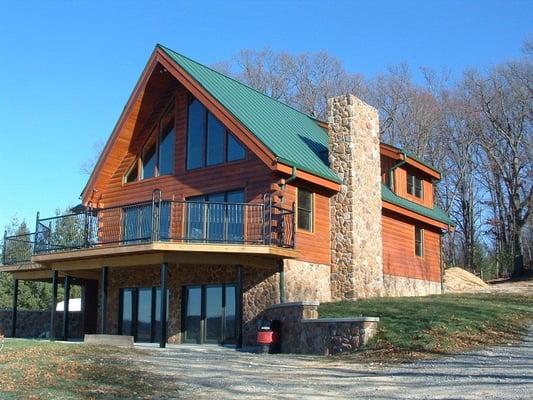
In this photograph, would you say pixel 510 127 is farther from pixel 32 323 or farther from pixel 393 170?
pixel 32 323

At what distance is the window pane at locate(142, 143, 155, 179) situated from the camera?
2339 centimetres

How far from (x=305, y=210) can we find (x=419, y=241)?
8.51m

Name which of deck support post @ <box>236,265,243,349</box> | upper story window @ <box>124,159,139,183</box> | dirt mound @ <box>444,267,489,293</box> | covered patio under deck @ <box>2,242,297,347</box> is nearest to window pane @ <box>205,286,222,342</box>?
covered patio under deck @ <box>2,242,297,347</box>

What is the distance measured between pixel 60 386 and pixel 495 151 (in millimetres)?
42334

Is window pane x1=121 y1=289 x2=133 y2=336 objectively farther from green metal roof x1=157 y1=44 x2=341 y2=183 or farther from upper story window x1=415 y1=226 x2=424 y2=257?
upper story window x1=415 y1=226 x2=424 y2=257

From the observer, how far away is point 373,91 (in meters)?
49.0

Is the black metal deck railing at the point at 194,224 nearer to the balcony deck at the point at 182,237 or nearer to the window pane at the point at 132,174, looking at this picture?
the balcony deck at the point at 182,237

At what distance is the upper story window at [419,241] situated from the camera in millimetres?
27016

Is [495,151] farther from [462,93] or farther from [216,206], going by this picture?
[216,206]

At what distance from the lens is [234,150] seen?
20953mm

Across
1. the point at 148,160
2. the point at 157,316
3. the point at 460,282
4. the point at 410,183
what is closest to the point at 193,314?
the point at 157,316

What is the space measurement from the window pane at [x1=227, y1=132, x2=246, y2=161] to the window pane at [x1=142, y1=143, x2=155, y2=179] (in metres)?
3.64

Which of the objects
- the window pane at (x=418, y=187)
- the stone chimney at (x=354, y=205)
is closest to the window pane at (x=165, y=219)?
the stone chimney at (x=354, y=205)

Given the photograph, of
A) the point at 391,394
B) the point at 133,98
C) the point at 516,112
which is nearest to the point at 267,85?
the point at 516,112
